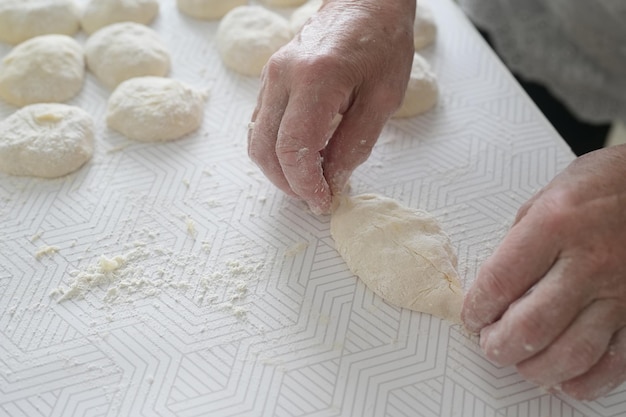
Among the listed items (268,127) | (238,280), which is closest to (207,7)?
(268,127)

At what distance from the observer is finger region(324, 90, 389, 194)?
1.24 meters

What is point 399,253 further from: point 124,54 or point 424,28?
point 124,54

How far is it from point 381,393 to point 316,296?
0.23 metres

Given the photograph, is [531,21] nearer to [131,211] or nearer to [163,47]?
[163,47]

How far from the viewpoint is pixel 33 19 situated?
1.69 meters

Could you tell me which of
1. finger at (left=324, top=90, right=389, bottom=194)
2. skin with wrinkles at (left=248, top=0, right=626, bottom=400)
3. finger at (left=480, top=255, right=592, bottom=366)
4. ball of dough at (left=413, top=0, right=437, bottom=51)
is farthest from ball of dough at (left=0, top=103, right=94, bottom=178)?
finger at (left=480, top=255, right=592, bottom=366)

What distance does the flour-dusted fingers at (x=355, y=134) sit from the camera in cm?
124

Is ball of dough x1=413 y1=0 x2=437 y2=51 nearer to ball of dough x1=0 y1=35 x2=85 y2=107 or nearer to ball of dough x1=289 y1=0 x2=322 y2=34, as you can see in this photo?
ball of dough x1=289 y1=0 x2=322 y2=34

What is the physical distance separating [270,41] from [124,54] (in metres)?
0.36

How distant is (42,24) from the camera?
1.70 metres

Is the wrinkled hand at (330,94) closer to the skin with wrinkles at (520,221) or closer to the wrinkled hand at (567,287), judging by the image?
the skin with wrinkles at (520,221)

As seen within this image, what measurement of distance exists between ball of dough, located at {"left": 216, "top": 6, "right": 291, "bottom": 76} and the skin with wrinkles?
409 millimetres

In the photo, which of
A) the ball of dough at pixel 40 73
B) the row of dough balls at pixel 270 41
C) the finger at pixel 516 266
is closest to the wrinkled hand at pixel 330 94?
the row of dough balls at pixel 270 41

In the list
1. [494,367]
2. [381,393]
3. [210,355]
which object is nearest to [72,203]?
[210,355]
